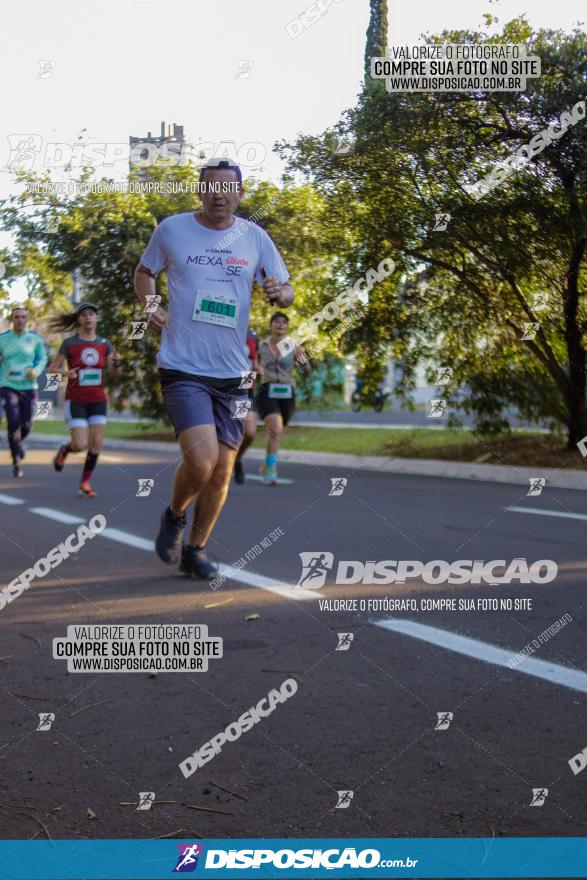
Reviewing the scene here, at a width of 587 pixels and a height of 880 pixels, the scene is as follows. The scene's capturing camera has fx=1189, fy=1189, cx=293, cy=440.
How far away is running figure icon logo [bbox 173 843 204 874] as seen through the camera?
8.89ft

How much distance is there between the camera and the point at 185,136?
2011 cm

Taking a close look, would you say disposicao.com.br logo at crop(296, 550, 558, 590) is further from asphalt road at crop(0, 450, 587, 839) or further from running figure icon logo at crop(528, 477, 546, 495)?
running figure icon logo at crop(528, 477, 546, 495)

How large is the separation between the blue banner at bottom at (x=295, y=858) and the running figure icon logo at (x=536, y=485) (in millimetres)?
9875

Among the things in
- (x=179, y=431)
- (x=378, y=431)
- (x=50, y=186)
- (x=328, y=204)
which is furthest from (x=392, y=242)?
(x=179, y=431)

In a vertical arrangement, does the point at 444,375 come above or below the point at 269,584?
above

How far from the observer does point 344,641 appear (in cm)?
521

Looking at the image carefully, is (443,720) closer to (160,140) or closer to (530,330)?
(530,330)

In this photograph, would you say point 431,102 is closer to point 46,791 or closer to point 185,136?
point 185,136

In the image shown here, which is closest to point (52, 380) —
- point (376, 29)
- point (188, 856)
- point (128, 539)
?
point (128, 539)

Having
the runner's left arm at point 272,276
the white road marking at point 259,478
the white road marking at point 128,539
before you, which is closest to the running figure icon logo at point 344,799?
the runner's left arm at point 272,276

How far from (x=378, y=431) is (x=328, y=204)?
9.00 m

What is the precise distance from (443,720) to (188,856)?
1.41m

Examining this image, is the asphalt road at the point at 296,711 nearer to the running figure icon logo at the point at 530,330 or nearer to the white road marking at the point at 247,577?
the white road marking at the point at 247,577

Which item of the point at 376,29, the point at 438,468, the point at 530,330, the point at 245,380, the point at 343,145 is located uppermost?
the point at 376,29
